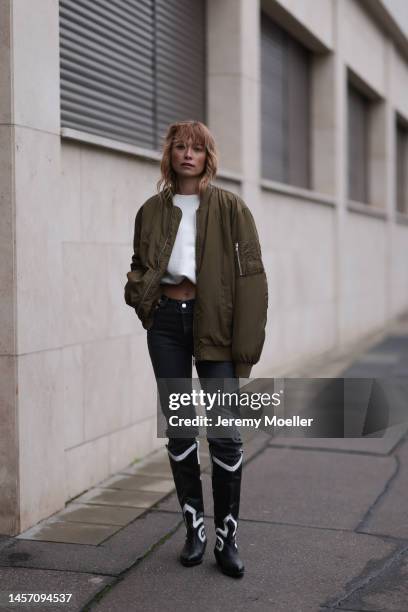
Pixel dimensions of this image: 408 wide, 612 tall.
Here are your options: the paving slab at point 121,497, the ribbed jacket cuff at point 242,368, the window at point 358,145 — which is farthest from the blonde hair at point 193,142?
the window at point 358,145

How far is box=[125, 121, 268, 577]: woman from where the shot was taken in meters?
4.02

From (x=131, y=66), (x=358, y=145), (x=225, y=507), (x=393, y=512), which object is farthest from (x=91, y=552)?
(x=358, y=145)

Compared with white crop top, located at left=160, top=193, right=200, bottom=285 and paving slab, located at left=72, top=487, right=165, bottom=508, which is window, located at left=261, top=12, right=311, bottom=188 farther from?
white crop top, located at left=160, top=193, right=200, bottom=285

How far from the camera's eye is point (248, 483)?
5.75 meters

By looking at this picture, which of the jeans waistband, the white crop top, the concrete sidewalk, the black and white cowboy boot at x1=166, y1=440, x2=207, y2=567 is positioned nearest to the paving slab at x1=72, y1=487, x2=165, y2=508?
the concrete sidewalk

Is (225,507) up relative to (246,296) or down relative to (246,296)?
down

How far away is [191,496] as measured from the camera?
4.23 meters

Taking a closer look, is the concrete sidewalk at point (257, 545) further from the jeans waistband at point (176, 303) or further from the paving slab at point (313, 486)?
the jeans waistband at point (176, 303)

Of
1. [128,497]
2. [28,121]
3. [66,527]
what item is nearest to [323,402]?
[128,497]

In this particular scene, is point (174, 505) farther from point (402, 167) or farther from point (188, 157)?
point (402, 167)

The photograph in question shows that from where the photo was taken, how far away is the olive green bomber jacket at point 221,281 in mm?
4008

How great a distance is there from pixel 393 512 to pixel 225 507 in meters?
1.33

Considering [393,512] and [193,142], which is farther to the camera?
[393,512]

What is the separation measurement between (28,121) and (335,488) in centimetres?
274
